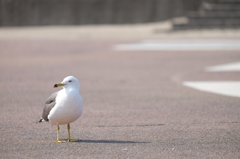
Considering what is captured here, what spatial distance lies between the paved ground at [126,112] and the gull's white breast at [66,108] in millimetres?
375

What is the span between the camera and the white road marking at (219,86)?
10.4 meters

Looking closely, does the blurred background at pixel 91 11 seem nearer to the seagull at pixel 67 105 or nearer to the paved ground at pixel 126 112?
the paved ground at pixel 126 112

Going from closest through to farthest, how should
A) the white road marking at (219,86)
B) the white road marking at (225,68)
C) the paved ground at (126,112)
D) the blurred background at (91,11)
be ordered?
the paved ground at (126,112) < the white road marking at (219,86) < the white road marking at (225,68) < the blurred background at (91,11)

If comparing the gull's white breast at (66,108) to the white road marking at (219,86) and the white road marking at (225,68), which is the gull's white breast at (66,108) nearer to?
the white road marking at (219,86)

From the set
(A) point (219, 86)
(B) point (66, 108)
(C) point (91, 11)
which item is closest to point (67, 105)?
(B) point (66, 108)

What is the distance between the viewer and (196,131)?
684cm

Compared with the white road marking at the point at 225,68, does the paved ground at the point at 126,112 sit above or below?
above

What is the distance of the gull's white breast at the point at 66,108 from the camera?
5887 mm

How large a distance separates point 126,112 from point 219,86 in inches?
146

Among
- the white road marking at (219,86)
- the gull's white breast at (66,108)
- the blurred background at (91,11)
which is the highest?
the gull's white breast at (66,108)

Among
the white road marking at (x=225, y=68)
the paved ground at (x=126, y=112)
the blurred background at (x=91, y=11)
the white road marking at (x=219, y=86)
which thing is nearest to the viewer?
the paved ground at (x=126, y=112)

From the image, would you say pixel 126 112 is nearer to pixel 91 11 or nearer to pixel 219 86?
pixel 219 86

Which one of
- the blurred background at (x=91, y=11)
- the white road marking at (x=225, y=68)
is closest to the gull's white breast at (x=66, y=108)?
the white road marking at (x=225, y=68)

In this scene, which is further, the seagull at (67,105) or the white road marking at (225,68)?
the white road marking at (225,68)
